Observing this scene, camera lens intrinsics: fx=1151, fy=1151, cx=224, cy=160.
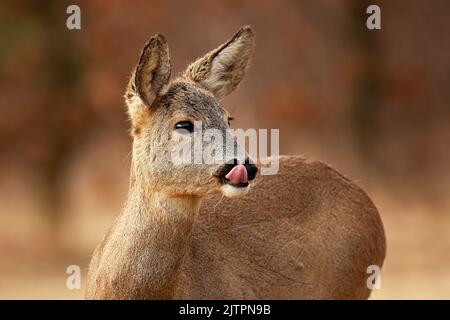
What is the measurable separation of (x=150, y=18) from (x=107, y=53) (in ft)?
4.57

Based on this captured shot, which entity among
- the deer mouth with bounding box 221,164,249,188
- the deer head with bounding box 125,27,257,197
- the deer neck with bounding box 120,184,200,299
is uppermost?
the deer head with bounding box 125,27,257,197

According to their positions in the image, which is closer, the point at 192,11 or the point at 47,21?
the point at 47,21

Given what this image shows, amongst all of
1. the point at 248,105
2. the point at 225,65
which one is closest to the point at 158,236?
the point at 225,65

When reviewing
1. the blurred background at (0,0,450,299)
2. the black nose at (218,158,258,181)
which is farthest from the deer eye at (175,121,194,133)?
the blurred background at (0,0,450,299)

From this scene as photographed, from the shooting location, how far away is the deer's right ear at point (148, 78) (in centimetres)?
948

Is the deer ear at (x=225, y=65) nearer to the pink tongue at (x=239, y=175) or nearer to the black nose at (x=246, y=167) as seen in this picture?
the black nose at (x=246, y=167)

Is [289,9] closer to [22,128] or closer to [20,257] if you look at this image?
[22,128]

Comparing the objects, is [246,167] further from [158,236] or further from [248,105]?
[248,105]

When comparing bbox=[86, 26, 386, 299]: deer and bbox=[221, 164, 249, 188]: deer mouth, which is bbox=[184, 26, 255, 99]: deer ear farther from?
bbox=[221, 164, 249, 188]: deer mouth

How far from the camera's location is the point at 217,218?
422 inches

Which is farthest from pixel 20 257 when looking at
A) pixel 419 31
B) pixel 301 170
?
pixel 301 170

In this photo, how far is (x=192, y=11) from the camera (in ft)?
90.4

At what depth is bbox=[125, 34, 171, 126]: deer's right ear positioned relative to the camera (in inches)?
373

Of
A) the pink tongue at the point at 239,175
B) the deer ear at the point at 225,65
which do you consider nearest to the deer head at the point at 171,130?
the pink tongue at the point at 239,175
